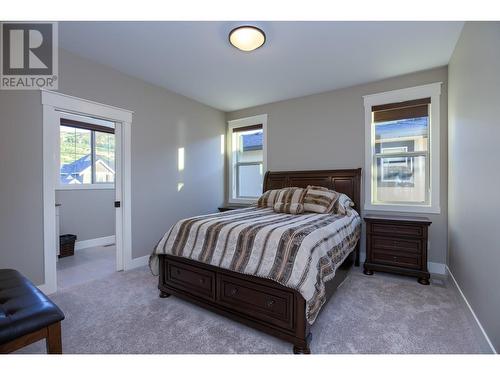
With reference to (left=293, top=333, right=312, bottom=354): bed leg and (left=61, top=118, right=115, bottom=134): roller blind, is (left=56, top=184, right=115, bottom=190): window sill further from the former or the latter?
(left=293, top=333, right=312, bottom=354): bed leg

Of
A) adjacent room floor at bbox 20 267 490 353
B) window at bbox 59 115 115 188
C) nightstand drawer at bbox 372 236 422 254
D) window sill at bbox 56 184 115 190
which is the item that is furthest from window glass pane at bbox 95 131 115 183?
nightstand drawer at bbox 372 236 422 254

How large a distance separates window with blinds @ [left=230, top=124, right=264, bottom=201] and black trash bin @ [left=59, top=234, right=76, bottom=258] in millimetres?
2907

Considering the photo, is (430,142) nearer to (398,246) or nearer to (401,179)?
(401,179)

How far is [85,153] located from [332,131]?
15.0 feet

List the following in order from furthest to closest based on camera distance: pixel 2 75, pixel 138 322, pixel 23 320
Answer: pixel 2 75
pixel 138 322
pixel 23 320

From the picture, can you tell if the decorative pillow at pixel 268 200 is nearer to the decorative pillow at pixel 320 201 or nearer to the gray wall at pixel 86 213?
the decorative pillow at pixel 320 201

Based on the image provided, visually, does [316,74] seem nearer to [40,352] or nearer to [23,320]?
[23,320]

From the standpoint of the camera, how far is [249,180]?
16.1 feet

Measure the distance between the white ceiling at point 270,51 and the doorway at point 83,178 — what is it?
26.5 inches

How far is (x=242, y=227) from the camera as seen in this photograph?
2.10m

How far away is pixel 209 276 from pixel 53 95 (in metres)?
2.52

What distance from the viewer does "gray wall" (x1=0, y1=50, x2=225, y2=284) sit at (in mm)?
2357

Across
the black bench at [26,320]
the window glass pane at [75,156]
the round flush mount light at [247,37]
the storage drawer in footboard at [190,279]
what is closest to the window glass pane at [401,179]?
the round flush mount light at [247,37]
